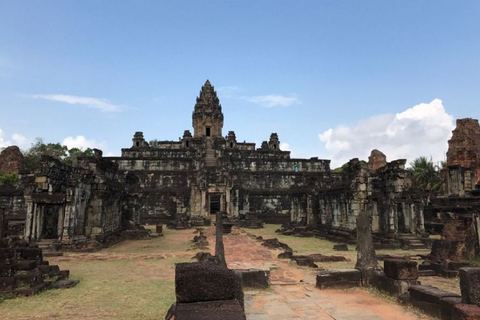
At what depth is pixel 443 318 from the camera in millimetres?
5637

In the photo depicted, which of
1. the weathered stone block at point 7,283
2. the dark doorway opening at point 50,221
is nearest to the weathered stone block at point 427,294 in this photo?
the weathered stone block at point 7,283

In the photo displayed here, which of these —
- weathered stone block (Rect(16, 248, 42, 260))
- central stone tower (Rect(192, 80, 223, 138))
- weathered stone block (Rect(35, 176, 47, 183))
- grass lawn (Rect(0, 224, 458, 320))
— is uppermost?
central stone tower (Rect(192, 80, 223, 138))

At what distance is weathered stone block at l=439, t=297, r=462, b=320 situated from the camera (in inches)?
216

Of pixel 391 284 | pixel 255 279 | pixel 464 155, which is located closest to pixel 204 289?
pixel 255 279

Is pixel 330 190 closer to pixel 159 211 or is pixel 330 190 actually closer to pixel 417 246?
pixel 417 246

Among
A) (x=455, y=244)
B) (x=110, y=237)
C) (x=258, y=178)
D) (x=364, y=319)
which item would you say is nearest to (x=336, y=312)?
(x=364, y=319)

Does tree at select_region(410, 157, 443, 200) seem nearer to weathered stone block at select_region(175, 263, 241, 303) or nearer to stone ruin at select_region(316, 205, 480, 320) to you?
stone ruin at select_region(316, 205, 480, 320)

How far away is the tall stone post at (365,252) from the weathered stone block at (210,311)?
17.5 ft

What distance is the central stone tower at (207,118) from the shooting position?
51.2 meters

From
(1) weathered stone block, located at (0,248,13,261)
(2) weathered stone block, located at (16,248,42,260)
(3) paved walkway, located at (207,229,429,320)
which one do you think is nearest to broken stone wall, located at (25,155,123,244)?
(2) weathered stone block, located at (16,248,42,260)

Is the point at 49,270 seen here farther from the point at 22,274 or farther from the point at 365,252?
the point at 365,252

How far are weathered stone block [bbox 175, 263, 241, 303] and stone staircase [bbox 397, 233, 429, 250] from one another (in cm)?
1403

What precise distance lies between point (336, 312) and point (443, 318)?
5.81 ft

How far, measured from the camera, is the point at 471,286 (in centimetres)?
541
